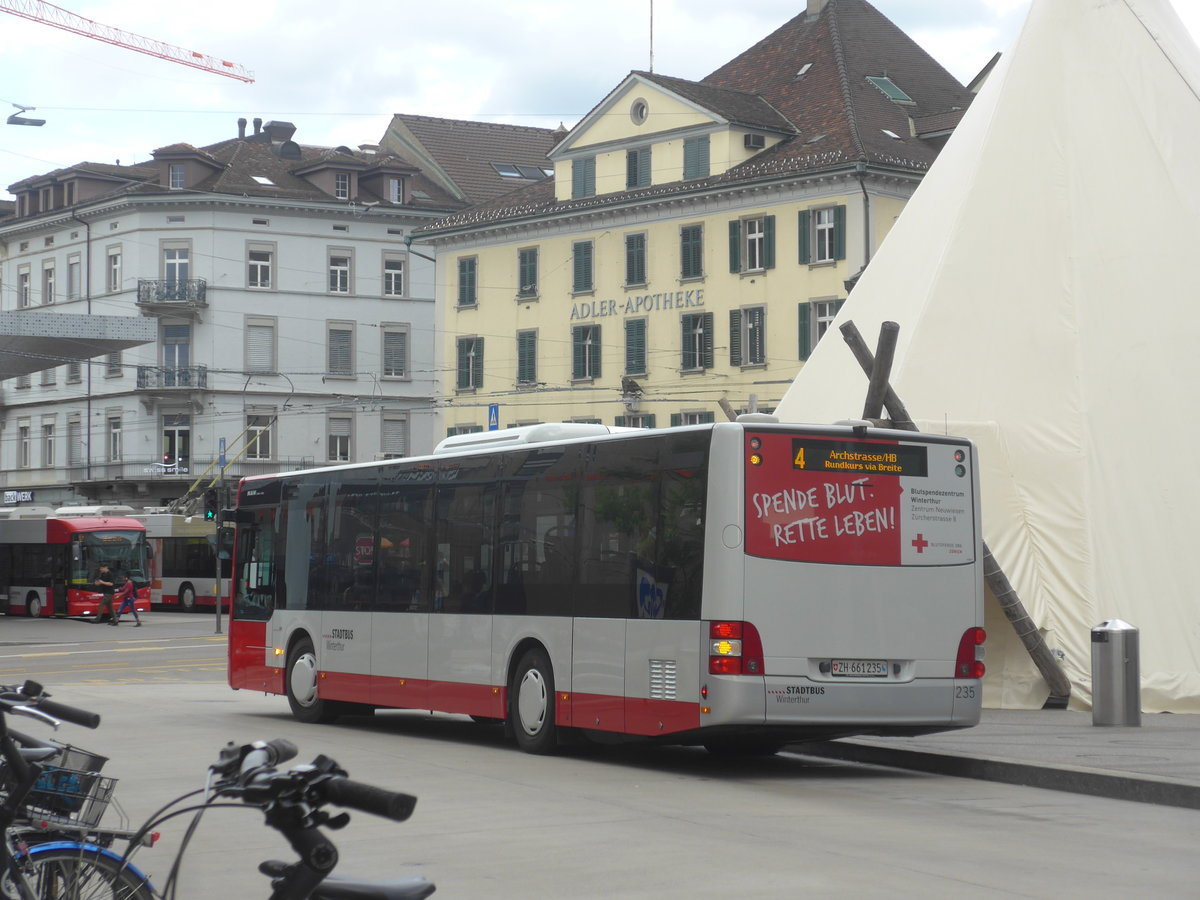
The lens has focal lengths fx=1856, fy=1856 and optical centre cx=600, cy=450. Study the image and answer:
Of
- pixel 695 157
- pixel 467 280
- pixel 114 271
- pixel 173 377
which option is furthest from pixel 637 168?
pixel 114 271

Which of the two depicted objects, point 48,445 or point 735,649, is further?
point 48,445

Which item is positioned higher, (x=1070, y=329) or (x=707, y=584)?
(x=1070, y=329)

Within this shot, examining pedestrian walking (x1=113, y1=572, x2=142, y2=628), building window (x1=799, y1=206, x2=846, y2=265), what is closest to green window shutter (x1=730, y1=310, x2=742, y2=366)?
building window (x1=799, y1=206, x2=846, y2=265)

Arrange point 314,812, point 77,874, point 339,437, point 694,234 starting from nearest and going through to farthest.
Result: point 314,812 < point 77,874 < point 694,234 < point 339,437

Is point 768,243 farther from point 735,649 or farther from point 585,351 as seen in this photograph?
point 735,649

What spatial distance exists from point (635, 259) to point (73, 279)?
98.6 feet

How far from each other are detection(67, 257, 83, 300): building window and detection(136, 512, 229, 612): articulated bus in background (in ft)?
60.9

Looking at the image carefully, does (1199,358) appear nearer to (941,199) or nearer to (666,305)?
(941,199)

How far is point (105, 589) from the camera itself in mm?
51656

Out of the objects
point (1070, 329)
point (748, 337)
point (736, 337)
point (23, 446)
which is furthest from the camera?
point (23, 446)

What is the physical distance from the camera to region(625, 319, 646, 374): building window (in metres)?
56.0

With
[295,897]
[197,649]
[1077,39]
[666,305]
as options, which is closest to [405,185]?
[666,305]

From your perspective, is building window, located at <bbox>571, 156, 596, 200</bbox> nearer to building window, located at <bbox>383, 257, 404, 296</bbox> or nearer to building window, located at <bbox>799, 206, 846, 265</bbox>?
building window, located at <bbox>799, 206, 846, 265</bbox>

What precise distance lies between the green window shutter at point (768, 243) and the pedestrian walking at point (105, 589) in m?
20.5
